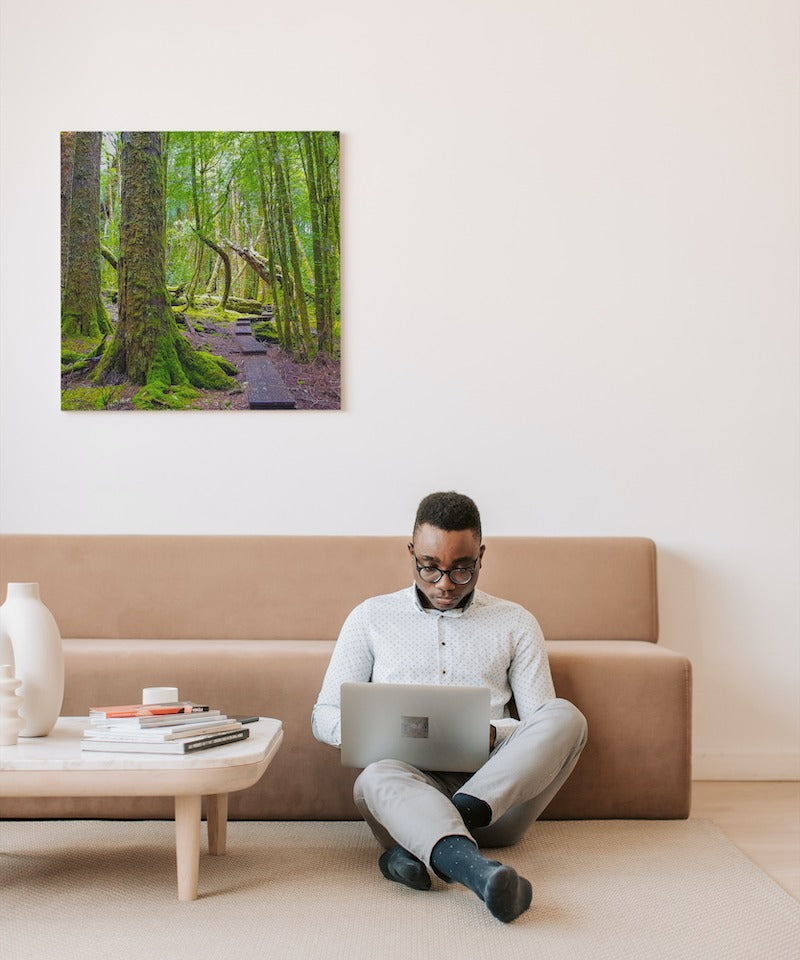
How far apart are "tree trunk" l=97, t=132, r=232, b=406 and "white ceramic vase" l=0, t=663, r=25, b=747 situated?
1.58 m

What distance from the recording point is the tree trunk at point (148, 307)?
3680 mm

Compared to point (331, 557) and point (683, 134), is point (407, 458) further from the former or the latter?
point (683, 134)

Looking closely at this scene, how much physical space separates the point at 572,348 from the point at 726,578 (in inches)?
36.2

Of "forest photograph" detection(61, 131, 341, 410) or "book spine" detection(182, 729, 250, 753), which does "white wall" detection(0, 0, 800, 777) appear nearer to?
"forest photograph" detection(61, 131, 341, 410)

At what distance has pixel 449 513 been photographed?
2637mm

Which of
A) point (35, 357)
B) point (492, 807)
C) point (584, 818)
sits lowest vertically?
point (584, 818)

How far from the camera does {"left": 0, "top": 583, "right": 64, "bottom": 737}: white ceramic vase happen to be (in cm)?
233

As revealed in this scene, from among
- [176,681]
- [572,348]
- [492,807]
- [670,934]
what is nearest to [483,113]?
[572,348]

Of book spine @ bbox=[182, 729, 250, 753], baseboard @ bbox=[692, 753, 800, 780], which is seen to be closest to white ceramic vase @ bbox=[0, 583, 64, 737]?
book spine @ bbox=[182, 729, 250, 753]

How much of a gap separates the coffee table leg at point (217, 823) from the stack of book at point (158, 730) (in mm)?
287

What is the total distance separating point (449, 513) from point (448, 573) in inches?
5.7

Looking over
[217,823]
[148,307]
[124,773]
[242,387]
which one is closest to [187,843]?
[124,773]

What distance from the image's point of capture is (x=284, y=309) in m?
3.69

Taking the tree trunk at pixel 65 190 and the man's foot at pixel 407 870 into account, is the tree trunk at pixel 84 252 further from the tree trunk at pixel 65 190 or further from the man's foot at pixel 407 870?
the man's foot at pixel 407 870
